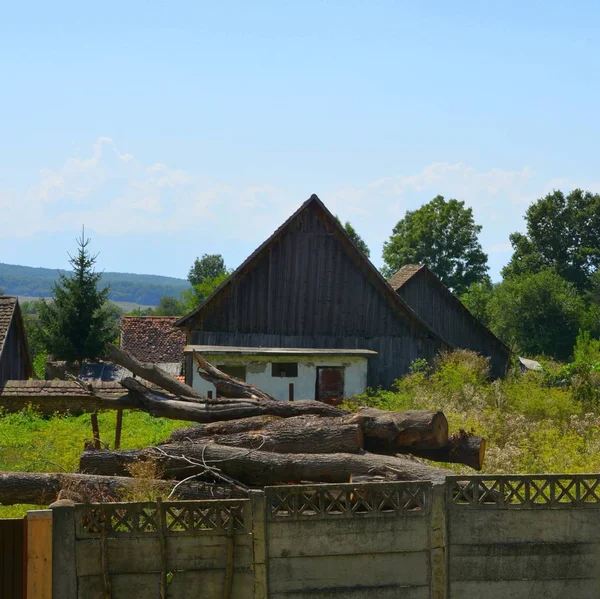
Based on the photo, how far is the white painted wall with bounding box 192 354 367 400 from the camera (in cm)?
2516

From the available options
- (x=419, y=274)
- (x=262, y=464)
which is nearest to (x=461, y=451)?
(x=262, y=464)

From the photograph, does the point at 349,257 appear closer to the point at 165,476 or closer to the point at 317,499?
the point at 165,476

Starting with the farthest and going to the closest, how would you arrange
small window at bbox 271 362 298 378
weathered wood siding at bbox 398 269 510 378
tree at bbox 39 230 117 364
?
tree at bbox 39 230 117 364
weathered wood siding at bbox 398 269 510 378
small window at bbox 271 362 298 378

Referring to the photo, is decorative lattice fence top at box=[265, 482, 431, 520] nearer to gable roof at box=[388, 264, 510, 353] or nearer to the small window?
the small window

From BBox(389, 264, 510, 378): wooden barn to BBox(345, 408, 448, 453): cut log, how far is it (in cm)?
2164

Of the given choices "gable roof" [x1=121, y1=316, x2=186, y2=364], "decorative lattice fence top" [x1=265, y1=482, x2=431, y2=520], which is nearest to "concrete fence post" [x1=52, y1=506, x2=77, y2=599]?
"decorative lattice fence top" [x1=265, y1=482, x2=431, y2=520]

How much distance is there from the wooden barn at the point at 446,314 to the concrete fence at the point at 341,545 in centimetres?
2415

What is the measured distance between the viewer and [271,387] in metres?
25.3

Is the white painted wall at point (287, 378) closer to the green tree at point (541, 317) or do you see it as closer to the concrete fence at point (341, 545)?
the concrete fence at point (341, 545)

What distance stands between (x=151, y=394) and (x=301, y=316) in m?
12.4

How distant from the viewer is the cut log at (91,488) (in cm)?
1189

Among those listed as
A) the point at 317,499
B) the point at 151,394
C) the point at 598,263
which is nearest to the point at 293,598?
the point at 317,499

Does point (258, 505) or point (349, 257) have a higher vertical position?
point (349, 257)

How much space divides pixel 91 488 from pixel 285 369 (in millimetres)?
13818
